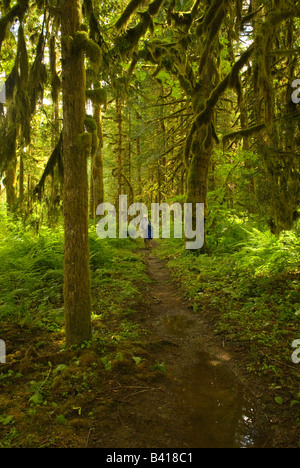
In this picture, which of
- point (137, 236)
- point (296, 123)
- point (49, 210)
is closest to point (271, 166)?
point (296, 123)

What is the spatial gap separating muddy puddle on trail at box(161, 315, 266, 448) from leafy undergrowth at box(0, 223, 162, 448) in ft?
1.98

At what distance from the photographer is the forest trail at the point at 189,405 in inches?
125

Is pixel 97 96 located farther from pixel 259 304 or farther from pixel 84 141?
pixel 259 304

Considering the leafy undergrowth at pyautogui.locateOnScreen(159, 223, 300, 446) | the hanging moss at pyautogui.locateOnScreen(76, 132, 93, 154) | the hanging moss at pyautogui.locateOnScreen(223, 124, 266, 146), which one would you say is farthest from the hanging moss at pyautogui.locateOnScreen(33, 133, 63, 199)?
the hanging moss at pyautogui.locateOnScreen(223, 124, 266, 146)

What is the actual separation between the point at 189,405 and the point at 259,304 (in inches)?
131

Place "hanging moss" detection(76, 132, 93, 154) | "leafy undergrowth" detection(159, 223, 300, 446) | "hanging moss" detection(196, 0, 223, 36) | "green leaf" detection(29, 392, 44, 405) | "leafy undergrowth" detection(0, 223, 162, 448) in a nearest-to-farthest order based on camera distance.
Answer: "leafy undergrowth" detection(0, 223, 162, 448) → "green leaf" detection(29, 392, 44, 405) → "leafy undergrowth" detection(159, 223, 300, 446) → "hanging moss" detection(76, 132, 93, 154) → "hanging moss" detection(196, 0, 223, 36)

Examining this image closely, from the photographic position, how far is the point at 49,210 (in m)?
5.62

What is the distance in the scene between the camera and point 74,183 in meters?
4.84

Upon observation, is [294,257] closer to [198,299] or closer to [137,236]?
[198,299]

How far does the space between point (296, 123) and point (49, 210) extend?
5.80 meters

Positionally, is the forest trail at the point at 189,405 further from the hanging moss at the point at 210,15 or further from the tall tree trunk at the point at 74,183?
the hanging moss at the point at 210,15

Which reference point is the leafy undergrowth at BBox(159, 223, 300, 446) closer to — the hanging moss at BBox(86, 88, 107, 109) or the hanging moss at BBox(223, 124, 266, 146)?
the hanging moss at BBox(223, 124, 266, 146)

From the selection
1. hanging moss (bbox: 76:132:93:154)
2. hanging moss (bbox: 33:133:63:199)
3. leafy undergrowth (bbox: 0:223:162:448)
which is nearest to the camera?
leafy undergrowth (bbox: 0:223:162:448)

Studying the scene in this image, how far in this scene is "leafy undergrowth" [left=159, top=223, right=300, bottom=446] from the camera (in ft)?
13.6
